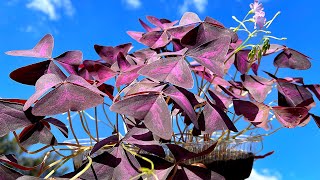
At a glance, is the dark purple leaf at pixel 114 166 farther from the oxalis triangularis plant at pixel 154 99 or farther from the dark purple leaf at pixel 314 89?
the dark purple leaf at pixel 314 89

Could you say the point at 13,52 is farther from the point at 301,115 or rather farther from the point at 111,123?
the point at 301,115

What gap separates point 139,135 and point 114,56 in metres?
0.23

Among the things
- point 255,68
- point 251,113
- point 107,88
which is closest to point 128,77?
point 107,88

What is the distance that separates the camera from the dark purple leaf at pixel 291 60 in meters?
0.69

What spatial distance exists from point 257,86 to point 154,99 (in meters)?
0.23

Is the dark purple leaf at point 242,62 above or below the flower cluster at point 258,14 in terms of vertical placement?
below

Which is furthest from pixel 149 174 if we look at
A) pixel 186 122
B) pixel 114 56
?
pixel 114 56

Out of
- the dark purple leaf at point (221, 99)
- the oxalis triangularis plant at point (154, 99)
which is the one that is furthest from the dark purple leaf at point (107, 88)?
the dark purple leaf at point (221, 99)

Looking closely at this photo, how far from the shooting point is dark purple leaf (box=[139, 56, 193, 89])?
0.43 meters

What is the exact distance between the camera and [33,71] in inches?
21.4

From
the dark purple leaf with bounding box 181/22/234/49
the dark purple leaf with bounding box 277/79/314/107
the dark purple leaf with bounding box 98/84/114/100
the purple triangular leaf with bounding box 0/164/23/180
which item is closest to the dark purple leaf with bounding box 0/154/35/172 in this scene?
the purple triangular leaf with bounding box 0/164/23/180

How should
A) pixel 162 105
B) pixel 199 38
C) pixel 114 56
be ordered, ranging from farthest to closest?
pixel 114 56, pixel 199 38, pixel 162 105

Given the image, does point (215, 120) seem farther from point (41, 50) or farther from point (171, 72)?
point (41, 50)

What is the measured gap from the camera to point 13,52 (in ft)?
1.89
